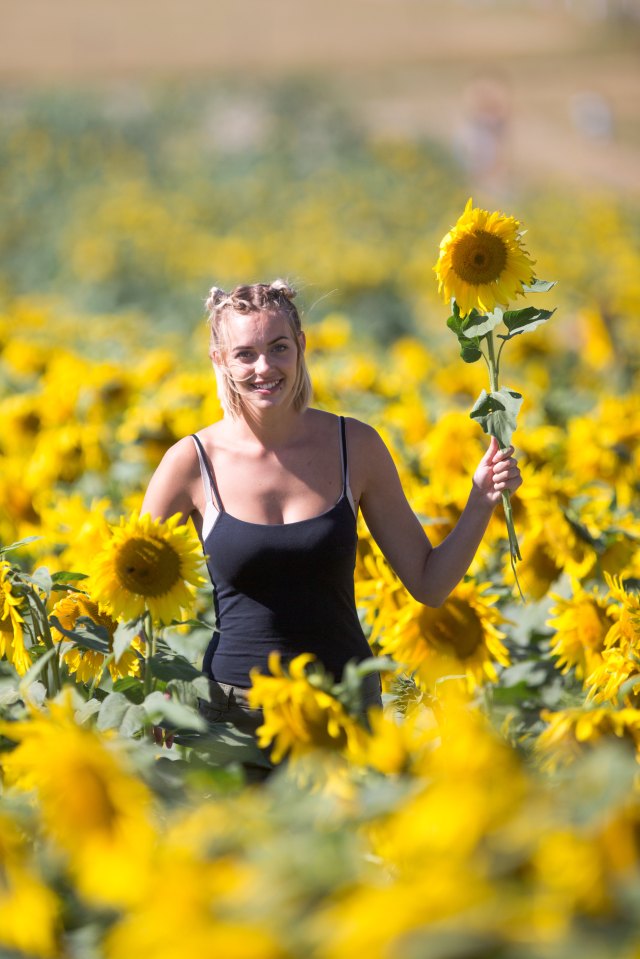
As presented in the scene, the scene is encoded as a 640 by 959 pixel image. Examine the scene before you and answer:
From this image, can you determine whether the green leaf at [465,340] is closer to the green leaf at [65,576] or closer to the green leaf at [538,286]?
the green leaf at [538,286]

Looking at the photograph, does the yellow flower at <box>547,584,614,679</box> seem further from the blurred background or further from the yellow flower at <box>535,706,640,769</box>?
the blurred background

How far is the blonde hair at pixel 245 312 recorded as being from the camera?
2338mm

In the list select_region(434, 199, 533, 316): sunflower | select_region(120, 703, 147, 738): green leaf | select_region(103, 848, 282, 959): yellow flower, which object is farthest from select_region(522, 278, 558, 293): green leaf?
select_region(103, 848, 282, 959): yellow flower

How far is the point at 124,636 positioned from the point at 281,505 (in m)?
0.48

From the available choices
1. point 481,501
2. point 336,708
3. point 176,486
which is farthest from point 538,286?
point 336,708

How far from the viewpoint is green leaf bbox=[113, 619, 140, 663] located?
75.1 inches

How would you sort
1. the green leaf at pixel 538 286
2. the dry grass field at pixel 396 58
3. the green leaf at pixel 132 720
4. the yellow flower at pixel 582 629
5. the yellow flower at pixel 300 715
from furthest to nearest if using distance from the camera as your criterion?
the dry grass field at pixel 396 58 → the yellow flower at pixel 582 629 → the green leaf at pixel 538 286 → the green leaf at pixel 132 720 → the yellow flower at pixel 300 715

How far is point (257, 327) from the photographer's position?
2.32 metres

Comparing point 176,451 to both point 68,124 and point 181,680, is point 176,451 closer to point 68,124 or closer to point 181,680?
point 181,680

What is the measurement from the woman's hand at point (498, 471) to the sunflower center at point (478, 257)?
0.28 meters

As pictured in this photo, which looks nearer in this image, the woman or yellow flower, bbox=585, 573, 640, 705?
yellow flower, bbox=585, 573, 640, 705

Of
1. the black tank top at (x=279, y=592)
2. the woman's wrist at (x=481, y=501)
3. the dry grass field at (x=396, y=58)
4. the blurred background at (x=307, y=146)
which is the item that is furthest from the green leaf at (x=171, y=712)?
the dry grass field at (x=396, y=58)

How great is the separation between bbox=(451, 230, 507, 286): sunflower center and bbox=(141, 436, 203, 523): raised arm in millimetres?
595

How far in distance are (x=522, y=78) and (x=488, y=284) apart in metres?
32.7
